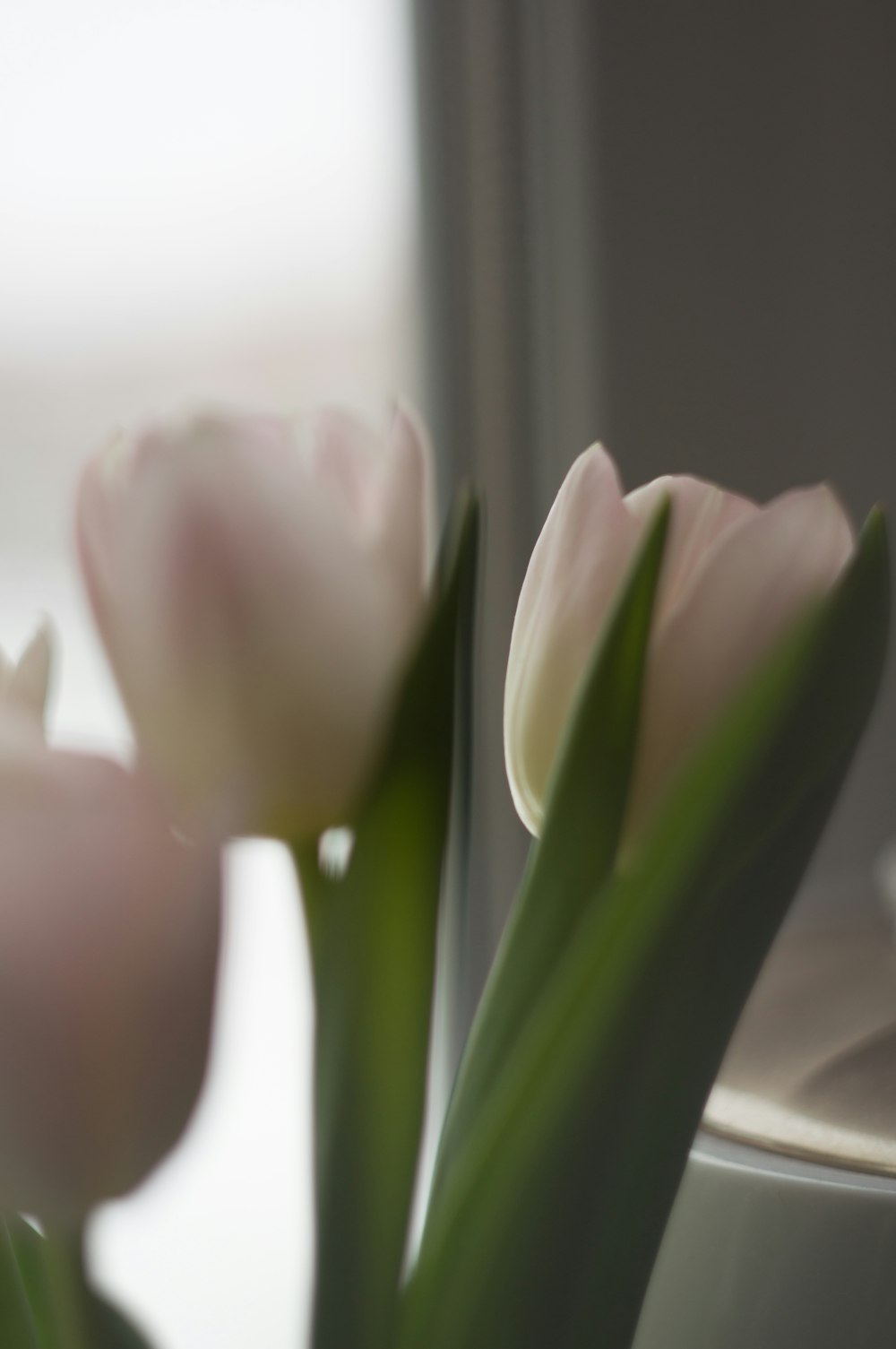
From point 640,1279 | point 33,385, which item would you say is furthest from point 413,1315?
point 33,385

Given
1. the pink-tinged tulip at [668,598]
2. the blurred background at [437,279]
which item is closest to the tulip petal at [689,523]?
the pink-tinged tulip at [668,598]

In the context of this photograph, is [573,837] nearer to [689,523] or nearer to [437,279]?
[689,523]

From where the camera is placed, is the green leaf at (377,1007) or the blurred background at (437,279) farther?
the blurred background at (437,279)

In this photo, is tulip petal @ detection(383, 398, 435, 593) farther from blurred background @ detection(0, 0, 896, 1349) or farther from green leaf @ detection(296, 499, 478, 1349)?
blurred background @ detection(0, 0, 896, 1349)

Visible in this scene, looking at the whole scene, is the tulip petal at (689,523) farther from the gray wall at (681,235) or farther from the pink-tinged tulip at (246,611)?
the gray wall at (681,235)

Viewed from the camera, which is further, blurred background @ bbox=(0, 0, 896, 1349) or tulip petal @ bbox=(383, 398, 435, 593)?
blurred background @ bbox=(0, 0, 896, 1349)

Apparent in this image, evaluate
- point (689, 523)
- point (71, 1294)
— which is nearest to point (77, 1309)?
point (71, 1294)

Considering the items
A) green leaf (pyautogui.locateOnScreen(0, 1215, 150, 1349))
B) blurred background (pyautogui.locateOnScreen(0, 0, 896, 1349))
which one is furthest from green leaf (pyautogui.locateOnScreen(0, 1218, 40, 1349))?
blurred background (pyautogui.locateOnScreen(0, 0, 896, 1349))

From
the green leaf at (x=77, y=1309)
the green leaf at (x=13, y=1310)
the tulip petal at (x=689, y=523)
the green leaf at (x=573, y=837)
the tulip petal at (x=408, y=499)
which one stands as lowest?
the green leaf at (x=13, y=1310)
